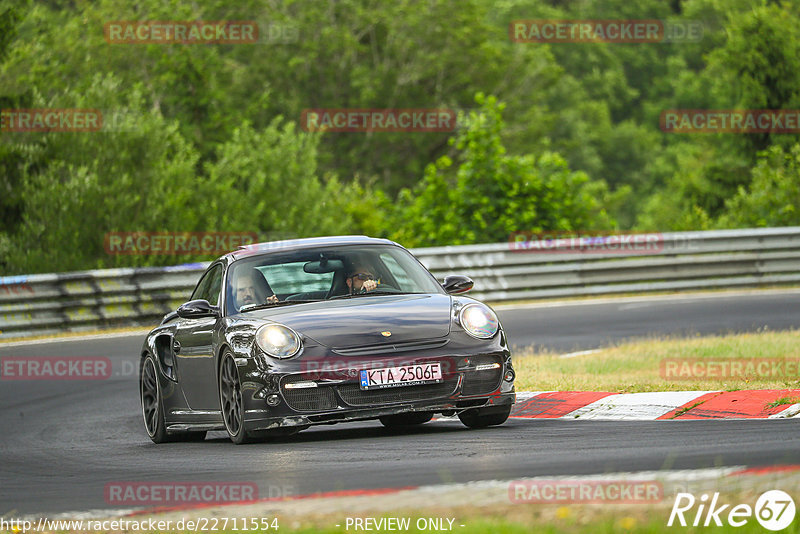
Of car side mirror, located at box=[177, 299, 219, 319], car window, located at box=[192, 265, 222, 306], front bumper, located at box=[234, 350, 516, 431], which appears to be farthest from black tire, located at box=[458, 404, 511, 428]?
car window, located at box=[192, 265, 222, 306]

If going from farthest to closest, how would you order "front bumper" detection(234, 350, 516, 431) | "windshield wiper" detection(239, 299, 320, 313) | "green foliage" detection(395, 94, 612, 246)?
"green foliage" detection(395, 94, 612, 246) → "windshield wiper" detection(239, 299, 320, 313) → "front bumper" detection(234, 350, 516, 431)

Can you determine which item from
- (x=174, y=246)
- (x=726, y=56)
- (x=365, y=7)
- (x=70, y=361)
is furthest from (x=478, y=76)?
(x=70, y=361)

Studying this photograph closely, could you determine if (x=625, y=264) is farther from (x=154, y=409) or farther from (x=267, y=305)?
(x=267, y=305)

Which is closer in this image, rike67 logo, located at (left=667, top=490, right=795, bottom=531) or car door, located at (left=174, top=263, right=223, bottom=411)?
rike67 logo, located at (left=667, top=490, right=795, bottom=531)

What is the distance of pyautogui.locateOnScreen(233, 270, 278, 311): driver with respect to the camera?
9.81 metres

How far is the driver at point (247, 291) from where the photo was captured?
9812 millimetres

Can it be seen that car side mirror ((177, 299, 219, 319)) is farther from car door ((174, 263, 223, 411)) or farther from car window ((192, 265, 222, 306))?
car window ((192, 265, 222, 306))

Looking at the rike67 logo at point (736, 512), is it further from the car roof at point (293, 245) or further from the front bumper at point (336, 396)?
the car roof at point (293, 245)

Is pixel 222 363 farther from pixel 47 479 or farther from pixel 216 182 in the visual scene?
pixel 216 182

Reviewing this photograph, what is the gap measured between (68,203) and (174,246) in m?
2.00

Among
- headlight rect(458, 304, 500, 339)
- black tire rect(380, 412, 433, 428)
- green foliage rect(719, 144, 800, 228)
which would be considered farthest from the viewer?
green foliage rect(719, 144, 800, 228)

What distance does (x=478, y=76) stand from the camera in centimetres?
6197

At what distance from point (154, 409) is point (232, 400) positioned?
1.68m

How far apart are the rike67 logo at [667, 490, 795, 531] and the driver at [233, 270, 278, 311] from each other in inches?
194
